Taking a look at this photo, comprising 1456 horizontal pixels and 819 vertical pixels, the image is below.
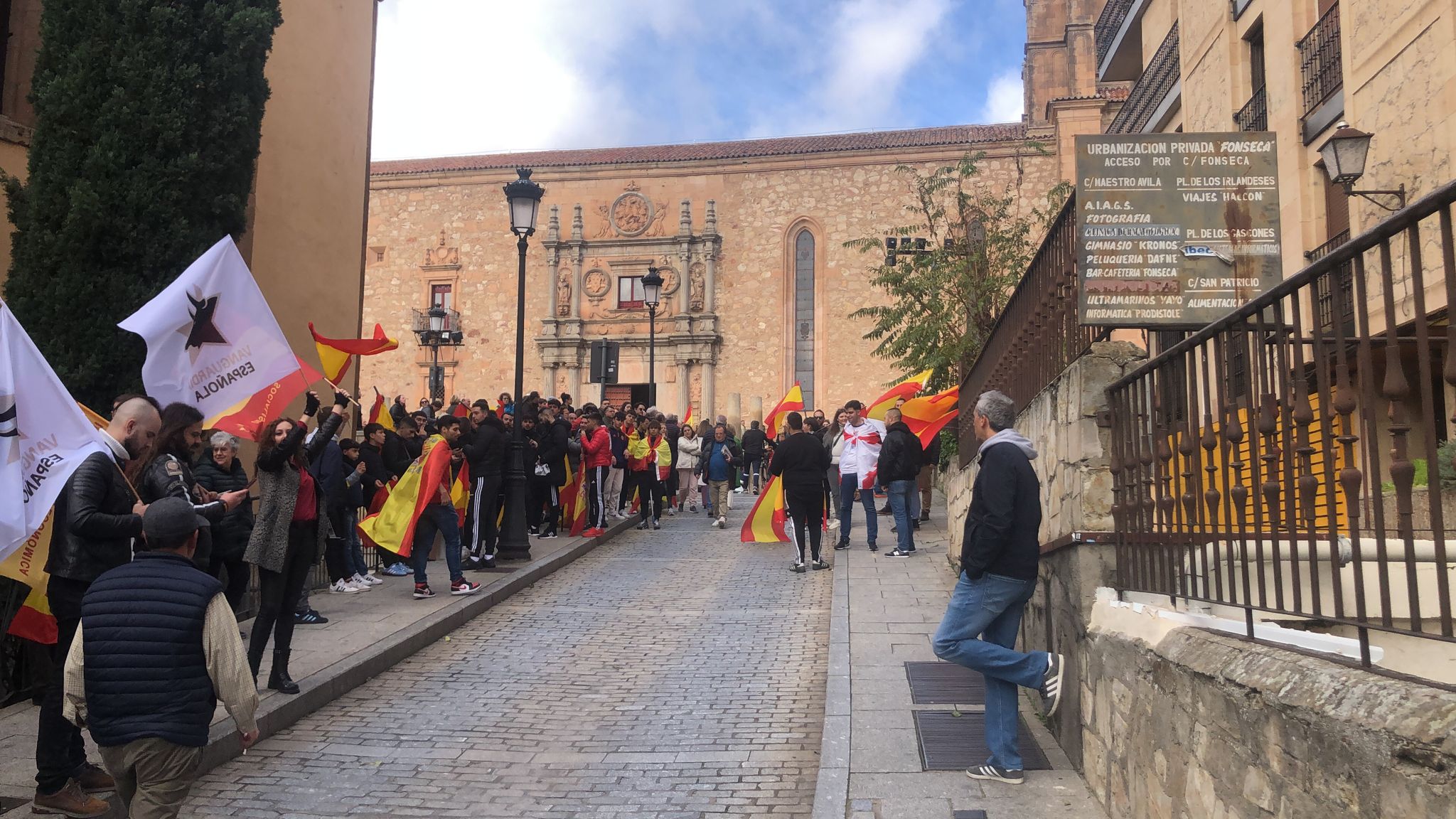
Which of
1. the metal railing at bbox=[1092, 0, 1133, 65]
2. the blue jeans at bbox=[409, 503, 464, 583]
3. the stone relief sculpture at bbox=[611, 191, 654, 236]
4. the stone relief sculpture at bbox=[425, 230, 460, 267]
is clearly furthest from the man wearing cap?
the stone relief sculpture at bbox=[425, 230, 460, 267]

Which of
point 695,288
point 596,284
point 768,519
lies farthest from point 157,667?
point 596,284

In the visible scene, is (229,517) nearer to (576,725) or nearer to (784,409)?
(576,725)

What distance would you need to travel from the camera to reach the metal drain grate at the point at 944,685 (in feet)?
21.9

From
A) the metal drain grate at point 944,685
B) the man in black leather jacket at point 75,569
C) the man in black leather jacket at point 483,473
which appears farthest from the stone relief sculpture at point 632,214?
the man in black leather jacket at point 75,569

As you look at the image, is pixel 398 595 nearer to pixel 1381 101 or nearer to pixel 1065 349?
pixel 1065 349

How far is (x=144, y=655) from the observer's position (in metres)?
3.79

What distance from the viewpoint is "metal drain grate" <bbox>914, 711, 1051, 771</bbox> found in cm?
548

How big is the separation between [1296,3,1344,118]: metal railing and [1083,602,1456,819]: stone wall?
12.5 m

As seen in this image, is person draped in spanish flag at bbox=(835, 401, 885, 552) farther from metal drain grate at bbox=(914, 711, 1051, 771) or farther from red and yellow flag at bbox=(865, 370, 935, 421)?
metal drain grate at bbox=(914, 711, 1051, 771)

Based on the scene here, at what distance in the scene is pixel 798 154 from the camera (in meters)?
39.0

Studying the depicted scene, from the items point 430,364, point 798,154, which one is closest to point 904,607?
point 798,154

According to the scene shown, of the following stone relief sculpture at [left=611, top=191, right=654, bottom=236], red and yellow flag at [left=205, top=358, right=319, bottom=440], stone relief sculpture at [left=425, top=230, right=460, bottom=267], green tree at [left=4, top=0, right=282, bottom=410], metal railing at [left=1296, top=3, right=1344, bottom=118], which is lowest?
red and yellow flag at [left=205, top=358, right=319, bottom=440]

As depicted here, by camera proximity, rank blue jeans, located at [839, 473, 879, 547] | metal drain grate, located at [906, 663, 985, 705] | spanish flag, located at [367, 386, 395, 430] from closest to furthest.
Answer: metal drain grate, located at [906, 663, 985, 705] → spanish flag, located at [367, 386, 395, 430] → blue jeans, located at [839, 473, 879, 547]

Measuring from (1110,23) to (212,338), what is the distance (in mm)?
23989
